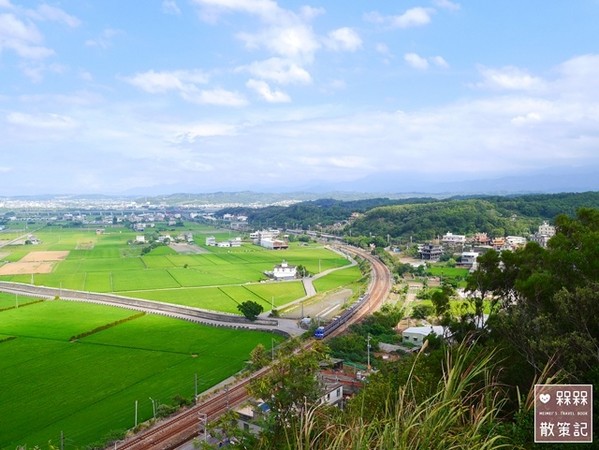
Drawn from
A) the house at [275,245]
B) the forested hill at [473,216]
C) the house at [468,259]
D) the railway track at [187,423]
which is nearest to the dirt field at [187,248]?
Result: the house at [275,245]

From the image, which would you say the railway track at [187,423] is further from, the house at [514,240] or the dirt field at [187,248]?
the dirt field at [187,248]

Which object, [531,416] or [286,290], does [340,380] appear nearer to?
[531,416]

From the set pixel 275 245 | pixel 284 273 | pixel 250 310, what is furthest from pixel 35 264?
pixel 250 310

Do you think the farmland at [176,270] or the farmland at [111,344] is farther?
the farmland at [176,270]

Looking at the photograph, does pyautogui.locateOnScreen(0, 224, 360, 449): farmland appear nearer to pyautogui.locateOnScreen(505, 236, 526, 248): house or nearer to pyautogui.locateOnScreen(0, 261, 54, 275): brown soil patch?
pyautogui.locateOnScreen(0, 261, 54, 275): brown soil patch

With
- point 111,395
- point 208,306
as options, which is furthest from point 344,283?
point 111,395

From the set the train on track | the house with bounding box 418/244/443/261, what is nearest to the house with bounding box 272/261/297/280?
the train on track

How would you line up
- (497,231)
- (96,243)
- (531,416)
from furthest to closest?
(96,243) < (497,231) < (531,416)
